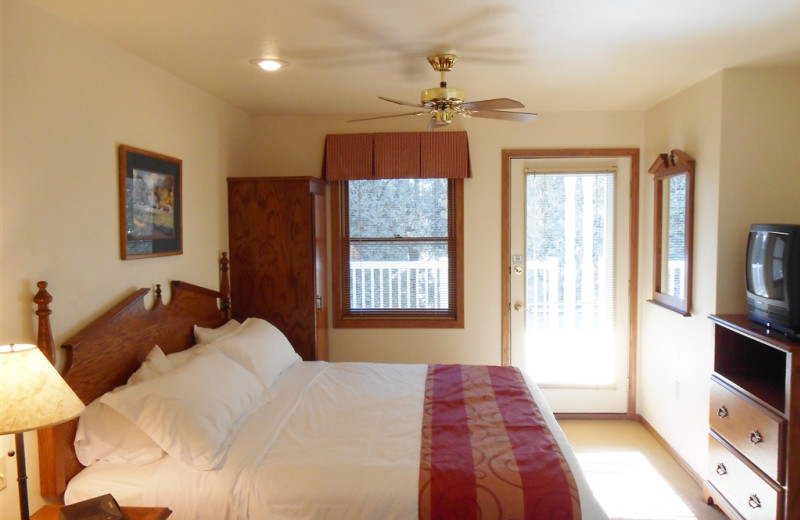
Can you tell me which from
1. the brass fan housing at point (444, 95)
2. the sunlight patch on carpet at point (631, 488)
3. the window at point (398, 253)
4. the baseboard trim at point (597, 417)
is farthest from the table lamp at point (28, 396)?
the baseboard trim at point (597, 417)

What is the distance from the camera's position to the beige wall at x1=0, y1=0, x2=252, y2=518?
74.5 inches

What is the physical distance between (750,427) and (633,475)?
3.23 ft

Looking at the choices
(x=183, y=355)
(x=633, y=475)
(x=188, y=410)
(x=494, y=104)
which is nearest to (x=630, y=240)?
(x=633, y=475)

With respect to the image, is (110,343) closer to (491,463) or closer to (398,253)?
(491,463)

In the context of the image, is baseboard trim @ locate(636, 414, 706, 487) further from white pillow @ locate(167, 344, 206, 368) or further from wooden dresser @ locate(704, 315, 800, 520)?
white pillow @ locate(167, 344, 206, 368)

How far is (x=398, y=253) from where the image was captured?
4.27 meters

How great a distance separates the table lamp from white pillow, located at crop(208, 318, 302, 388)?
1.22 metres

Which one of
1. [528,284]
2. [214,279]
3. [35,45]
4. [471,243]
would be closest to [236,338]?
[214,279]

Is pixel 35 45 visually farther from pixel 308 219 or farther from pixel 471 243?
pixel 471 243

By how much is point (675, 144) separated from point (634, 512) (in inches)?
92.1

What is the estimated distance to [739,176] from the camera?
9.82 ft

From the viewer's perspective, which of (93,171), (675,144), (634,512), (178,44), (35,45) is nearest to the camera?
(35,45)

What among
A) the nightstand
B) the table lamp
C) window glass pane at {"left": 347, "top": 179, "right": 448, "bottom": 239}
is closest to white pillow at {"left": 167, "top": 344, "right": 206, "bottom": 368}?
the nightstand

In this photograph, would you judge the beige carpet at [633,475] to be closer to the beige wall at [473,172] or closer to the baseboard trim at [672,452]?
the baseboard trim at [672,452]
